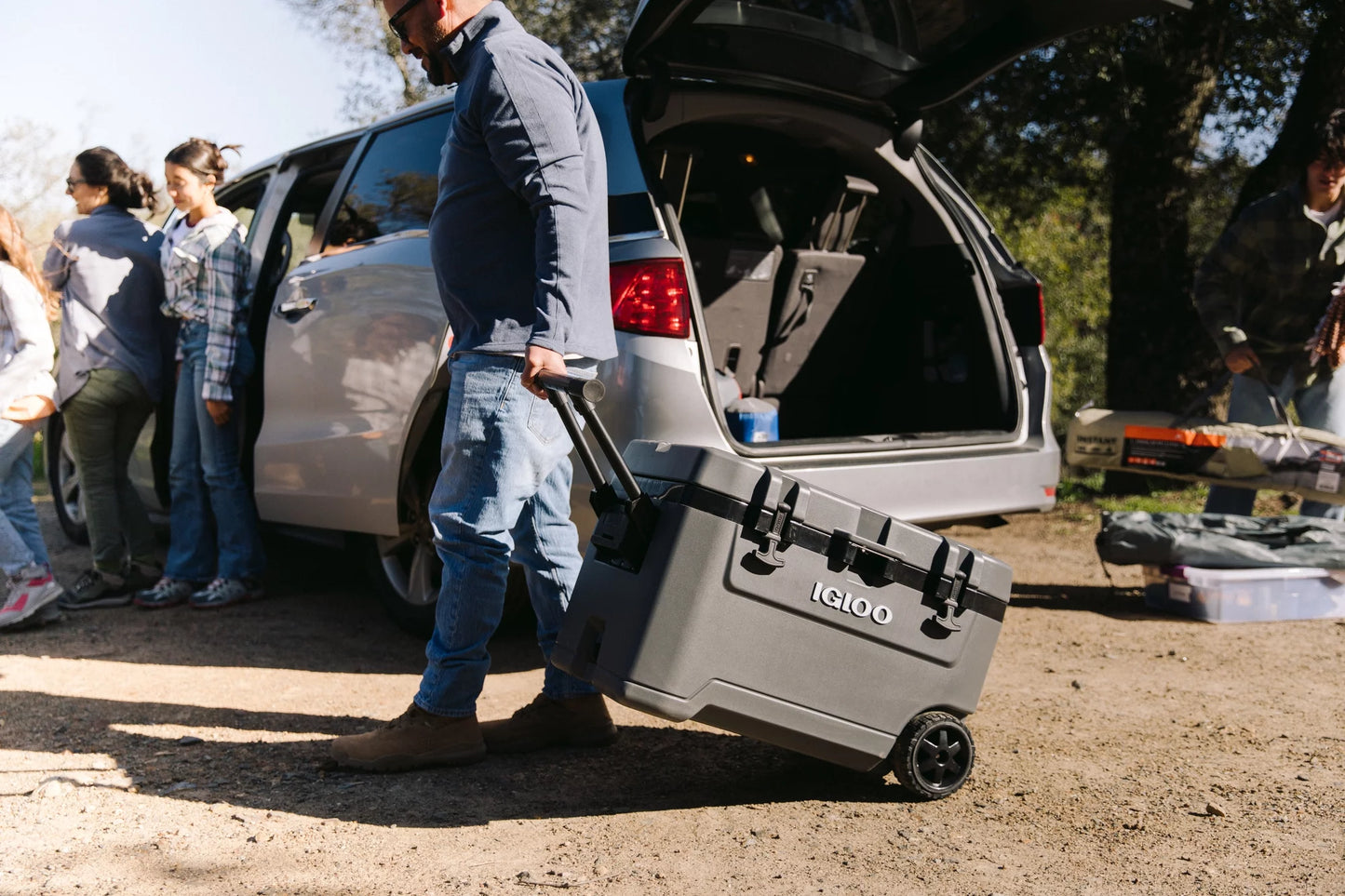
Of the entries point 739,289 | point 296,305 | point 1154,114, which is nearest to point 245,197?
point 296,305

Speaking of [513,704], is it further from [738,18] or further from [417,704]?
[738,18]

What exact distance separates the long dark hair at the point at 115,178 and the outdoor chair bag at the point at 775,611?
3479 mm

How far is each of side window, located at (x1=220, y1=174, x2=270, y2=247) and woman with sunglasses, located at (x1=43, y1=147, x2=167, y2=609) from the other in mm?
470

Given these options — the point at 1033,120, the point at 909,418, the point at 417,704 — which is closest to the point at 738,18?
the point at 909,418

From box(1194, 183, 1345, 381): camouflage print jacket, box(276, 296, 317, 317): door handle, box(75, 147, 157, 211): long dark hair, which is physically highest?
box(1194, 183, 1345, 381): camouflage print jacket

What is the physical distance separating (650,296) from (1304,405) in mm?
3246

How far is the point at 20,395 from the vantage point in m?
4.69

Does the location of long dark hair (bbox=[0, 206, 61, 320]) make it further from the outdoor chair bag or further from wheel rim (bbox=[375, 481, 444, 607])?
the outdoor chair bag

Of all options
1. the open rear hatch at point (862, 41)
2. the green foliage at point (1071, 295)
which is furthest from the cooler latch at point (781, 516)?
the green foliage at point (1071, 295)

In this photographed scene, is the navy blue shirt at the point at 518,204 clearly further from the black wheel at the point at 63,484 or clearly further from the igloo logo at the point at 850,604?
the black wheel at the point at 63,484

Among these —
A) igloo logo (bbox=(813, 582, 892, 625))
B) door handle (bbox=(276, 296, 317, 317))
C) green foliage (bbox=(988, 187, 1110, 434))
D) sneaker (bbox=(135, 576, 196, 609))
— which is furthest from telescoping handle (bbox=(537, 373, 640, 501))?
green foliage (bbox=(988, 187, 1110, 434))

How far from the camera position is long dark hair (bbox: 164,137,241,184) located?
16.1 feet

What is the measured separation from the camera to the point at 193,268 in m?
4.90

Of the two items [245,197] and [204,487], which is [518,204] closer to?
[204,487]
